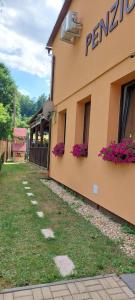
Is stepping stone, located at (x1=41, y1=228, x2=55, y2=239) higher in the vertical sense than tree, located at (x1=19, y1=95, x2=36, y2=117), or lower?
lower

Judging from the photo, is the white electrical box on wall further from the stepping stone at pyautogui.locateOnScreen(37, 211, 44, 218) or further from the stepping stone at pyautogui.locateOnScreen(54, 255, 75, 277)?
the stepping stone at pyautogui.locateOnScreen(54, 255, 75, 277)

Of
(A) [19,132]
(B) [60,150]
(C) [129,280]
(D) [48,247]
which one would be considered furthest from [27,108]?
(C) [129,280]

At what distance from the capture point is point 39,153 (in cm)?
1362

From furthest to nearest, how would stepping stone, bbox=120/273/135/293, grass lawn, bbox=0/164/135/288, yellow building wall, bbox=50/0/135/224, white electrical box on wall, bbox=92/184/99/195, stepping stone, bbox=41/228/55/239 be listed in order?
white electrical box on wall, bbox=92/184/99/195
yellow building wall, bbox=50/0/135/224
stepping stone, bbox=41/228/55/239
grass lawn, bbox=0/164/135/288
stepping stone, bbox=120/273/135/293

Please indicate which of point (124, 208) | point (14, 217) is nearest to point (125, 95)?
point (124, 208)

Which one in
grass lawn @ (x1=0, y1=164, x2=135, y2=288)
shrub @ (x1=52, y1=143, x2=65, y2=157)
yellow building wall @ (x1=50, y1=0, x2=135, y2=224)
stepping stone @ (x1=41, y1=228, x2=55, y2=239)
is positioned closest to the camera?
grass lawn @ (x1=0, y1=164, x2=135, y2=288)

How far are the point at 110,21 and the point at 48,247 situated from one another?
3.96 metres

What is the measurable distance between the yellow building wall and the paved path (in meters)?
1.57

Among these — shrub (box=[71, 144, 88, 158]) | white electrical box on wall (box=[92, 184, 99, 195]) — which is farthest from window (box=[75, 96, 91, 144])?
white electrical box on wall (box=[92, 184, 99, 195])

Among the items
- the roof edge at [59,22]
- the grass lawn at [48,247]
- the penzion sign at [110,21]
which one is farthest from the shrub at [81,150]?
the roof edge at [59,22]

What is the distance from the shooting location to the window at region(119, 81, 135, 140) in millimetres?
4289

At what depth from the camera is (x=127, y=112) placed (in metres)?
4.41

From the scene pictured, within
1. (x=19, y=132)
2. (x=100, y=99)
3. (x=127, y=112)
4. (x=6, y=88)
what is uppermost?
(x=6, y=88)

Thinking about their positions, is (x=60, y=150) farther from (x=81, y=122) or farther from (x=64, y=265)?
(x=64, y=265)
